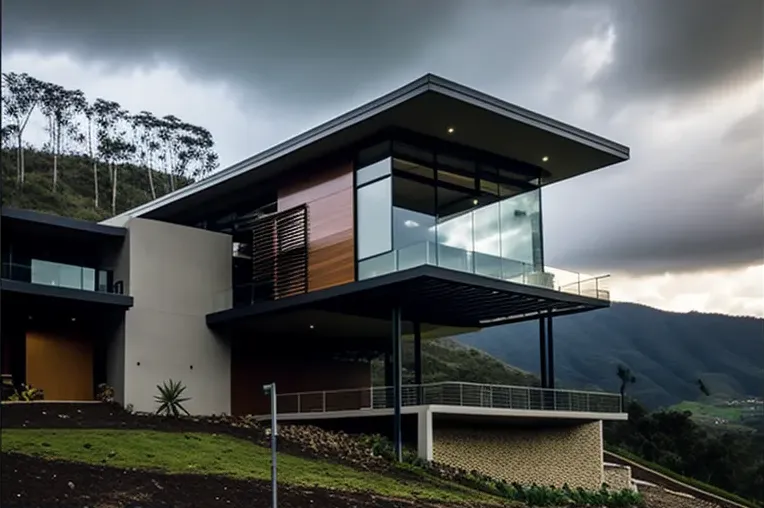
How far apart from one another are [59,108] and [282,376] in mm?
44477

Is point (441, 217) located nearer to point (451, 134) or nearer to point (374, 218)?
point (374, 218)

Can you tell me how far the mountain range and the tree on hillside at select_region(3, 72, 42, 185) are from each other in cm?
4127

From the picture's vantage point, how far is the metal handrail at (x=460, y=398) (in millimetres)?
20906

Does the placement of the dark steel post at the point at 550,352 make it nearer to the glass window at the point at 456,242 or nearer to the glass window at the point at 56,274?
the glass window at the point at 456,242

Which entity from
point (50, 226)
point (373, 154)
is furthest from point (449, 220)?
point (50, 226)

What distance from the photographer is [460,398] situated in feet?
68.3

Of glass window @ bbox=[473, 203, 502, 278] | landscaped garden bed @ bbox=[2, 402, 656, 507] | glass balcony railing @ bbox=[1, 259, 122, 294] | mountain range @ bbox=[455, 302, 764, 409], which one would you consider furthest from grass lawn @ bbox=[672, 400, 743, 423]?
glass balcony railing @ bbox=[1, 259, 122, 294]

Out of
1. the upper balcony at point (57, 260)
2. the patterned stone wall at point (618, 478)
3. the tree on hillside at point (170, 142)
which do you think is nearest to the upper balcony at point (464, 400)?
the patterned stone wall at point (618, 478)

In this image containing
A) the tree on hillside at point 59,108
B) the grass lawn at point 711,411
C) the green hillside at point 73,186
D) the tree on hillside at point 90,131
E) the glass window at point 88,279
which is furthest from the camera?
the grass lawn at point 711,411

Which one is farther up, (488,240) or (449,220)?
(449,220)

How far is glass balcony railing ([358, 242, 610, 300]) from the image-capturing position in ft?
67.2

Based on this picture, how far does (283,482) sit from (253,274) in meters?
10.5

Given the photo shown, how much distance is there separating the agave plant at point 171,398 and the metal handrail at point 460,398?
Answer: 105 inches

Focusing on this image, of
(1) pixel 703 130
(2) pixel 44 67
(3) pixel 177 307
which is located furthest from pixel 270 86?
(2) pixel 44 67
